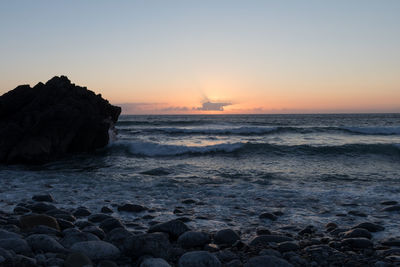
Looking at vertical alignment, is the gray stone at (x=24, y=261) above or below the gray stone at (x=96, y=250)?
above

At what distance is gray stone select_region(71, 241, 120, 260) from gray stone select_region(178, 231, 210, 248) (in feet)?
2.96

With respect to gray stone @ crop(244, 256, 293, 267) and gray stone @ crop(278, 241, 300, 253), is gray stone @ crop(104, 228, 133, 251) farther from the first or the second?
gray stone @ crop(278, 241, 300, 253)

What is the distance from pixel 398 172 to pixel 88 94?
1400cm

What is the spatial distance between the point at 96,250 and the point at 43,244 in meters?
0.64

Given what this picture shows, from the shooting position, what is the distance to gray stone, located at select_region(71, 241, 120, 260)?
11.7 feet

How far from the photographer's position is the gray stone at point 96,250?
3560 millimetres

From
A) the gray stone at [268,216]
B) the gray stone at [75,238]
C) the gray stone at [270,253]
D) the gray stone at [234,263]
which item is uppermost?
the gray stone at [75,238]

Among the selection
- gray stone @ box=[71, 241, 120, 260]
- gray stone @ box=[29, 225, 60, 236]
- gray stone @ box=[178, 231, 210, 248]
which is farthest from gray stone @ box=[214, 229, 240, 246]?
gray stone @ box=[29, 225, 60, 236]

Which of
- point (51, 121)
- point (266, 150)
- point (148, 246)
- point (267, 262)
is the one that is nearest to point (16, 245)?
point (148, 246)

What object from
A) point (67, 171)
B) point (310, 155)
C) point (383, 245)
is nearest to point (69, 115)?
point (67, 171)

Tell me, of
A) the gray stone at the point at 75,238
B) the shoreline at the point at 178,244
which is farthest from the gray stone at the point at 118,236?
the gray stone at the point at 75,238

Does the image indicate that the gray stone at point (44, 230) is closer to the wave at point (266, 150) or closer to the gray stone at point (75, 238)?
the gray stone at point (75, 238)

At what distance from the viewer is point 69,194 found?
7.20 meters

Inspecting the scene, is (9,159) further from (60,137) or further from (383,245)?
(383,245)
